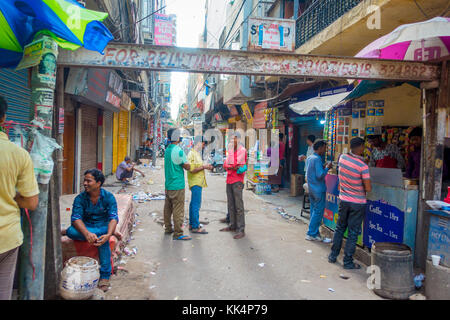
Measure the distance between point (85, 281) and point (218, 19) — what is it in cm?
2408

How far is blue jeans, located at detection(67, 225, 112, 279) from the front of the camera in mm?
3631

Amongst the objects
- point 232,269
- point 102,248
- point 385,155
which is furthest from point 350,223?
point 102,248

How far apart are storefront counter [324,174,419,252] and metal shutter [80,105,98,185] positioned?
26.9 ft

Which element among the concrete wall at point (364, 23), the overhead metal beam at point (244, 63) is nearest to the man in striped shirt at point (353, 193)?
the overhead metal beam at point (244, 63)

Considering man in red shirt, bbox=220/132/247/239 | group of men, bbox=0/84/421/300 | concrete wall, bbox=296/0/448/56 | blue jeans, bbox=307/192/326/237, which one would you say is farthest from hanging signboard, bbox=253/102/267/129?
blue jeans, bbox=307/192/326/237

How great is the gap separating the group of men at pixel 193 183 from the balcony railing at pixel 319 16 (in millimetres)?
3752

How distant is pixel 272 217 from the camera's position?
769 cm

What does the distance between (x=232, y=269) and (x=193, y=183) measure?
205cm

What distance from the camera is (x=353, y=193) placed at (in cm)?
439

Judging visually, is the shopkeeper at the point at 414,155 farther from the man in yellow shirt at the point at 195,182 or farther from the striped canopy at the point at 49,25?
the striped canopy at the point at 49,25

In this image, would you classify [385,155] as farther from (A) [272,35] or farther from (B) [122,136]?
(B) [122,136]

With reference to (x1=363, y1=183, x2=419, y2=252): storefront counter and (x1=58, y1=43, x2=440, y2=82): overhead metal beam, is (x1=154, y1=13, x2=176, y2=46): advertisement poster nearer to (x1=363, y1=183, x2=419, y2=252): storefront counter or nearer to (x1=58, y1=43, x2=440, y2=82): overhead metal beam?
(x1=58, y1=43, x2=440, y2=82): overhead metal beam

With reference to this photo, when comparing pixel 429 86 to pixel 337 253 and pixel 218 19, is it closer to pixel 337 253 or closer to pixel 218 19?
pixel 337 253

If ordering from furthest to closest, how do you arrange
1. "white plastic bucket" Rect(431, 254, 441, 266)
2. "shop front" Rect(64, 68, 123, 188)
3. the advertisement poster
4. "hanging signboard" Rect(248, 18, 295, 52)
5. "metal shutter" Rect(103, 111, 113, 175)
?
the advertisement poster, "metal shutter" Rect(103, 111, 113, 175), "hanging signboard" Rect(248, 18, 295, 52), "shop front" Rect(64, 68, 123, 188), "white plastic bucket" Rect(431, 254, 441, 266)
